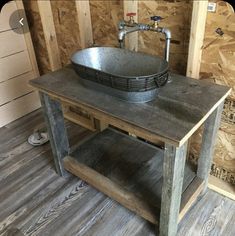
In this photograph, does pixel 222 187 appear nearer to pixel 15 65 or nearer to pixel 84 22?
pixel 84 22

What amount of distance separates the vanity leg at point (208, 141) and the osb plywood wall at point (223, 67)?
13 centimetres

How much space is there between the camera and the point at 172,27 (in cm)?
146

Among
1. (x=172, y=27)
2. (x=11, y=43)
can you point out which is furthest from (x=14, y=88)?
(x=172, y=27)

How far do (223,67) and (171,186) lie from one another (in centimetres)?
67

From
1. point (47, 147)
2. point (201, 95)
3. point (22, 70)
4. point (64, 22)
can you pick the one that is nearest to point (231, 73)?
point (201, 95)

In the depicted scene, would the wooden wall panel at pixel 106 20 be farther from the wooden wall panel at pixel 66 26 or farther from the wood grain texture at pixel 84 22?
the wooden wall panel at pixel 66 26

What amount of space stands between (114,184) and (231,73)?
853 mm

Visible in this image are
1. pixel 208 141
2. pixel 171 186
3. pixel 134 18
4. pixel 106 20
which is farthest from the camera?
pixel 106 20

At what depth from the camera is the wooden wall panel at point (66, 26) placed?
1.90 metres

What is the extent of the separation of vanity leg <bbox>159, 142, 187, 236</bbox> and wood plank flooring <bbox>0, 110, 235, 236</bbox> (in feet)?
0.59

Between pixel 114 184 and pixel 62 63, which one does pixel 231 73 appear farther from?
pixel 62 63

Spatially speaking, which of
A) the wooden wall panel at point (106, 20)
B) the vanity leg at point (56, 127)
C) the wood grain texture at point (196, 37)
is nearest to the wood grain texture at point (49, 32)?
the wooden wall panel at point (106, 20)

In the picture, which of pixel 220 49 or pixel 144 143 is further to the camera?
pixel 144 143

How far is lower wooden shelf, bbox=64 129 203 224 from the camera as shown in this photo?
1.40m
